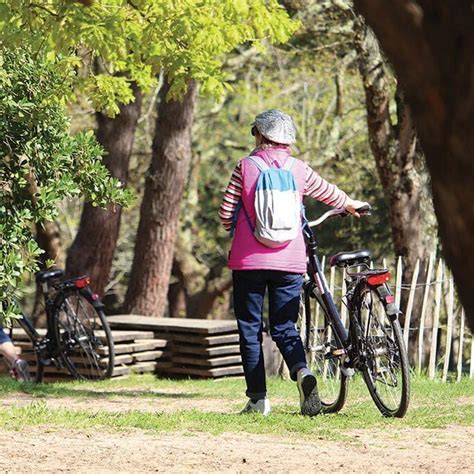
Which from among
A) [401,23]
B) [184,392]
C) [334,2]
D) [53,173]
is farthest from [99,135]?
[401,23]

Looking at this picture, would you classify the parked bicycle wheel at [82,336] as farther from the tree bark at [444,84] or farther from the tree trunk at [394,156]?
the tree bark at [444,84]

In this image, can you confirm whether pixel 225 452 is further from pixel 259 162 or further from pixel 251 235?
pixel 259 162

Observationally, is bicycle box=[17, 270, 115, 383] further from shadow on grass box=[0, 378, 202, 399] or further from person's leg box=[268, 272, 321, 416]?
person's leg box=[268, 272, 321, 416]

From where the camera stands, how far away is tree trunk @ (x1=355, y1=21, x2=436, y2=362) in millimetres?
16250

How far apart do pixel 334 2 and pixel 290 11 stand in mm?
2509

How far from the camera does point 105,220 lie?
1662cm

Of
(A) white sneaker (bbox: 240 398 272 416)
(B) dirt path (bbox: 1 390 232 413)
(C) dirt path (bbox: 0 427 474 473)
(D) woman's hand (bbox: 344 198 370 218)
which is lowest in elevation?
(C) dirt path (bbox: 0 427 474 473)

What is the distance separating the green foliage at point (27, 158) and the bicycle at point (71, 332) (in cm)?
317

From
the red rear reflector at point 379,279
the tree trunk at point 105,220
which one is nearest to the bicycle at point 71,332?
the tree trunk at point 105,220

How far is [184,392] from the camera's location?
11.6 metres

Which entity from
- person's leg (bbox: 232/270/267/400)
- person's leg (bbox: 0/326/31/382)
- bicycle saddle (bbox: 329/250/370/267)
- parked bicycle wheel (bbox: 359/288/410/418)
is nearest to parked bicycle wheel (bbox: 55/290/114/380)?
person's leg (bbox: 0/326/31/382)

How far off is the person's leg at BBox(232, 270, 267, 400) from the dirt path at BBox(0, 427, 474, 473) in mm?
1183

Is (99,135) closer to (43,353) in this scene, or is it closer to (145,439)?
(43,353)

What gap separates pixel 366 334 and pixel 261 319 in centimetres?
70
